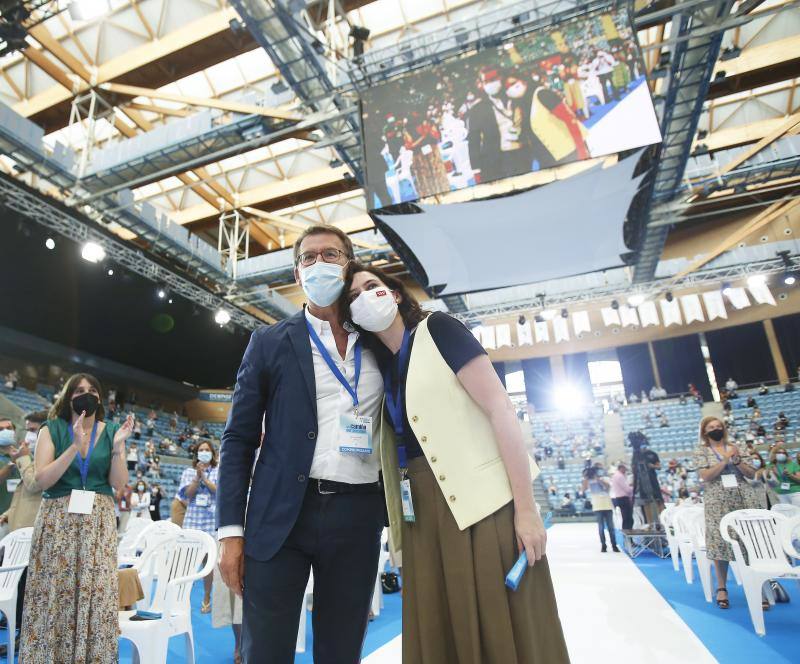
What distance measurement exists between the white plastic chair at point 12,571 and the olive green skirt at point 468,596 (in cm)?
258

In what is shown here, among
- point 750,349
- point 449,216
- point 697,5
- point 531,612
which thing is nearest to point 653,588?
point 531,612

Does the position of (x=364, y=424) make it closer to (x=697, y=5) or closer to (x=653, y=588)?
(x=653, y=588)

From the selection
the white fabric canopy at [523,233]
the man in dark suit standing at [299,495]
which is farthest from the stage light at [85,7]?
the man in dark suit standing at [299,495]

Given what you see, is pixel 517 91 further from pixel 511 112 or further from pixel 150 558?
pixel 150 558

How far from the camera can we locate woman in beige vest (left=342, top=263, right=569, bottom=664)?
116 centimetres

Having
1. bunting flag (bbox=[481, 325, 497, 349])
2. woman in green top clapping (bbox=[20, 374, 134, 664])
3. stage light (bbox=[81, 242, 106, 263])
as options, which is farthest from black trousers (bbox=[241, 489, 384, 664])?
bunting flag (bbox=[481, 325, 497, 349])

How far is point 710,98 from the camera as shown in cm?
1173

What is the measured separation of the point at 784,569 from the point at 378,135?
6210mm

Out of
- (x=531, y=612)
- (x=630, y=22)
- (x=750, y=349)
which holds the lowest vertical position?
(x=531, y=612)

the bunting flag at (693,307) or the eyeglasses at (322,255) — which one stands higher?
the bunting flag at (693,307)

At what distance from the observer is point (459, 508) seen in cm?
119

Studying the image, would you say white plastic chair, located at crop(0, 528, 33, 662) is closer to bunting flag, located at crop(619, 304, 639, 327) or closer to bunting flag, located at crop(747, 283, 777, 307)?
bunting flag, located at crop(619, 304, 639, 327)

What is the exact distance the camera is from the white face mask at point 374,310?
4.59ft

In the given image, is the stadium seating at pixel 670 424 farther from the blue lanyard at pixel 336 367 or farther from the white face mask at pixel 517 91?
the blue lanyard at pixel 336 367
